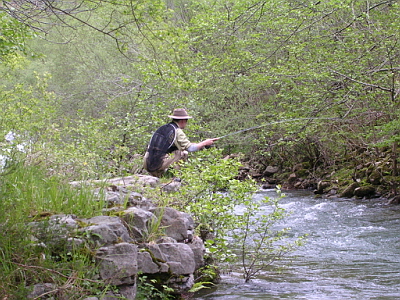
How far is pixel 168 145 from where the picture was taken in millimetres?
7207

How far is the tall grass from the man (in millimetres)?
2443

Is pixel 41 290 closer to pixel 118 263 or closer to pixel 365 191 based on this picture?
pixel 118 263

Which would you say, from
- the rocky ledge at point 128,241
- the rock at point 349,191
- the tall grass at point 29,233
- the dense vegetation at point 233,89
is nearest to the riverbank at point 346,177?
the rock at point 349,191

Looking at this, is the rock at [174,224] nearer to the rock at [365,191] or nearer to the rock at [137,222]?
the rock at [137,222]

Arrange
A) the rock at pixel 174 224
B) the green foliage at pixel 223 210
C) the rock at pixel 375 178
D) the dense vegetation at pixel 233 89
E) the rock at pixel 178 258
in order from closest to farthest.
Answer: the rock at pixel 178 258, the rock at pixel 174 224, the green foliage at pixel 223 210, the dense vegetation at pixel 233 89, the rock at pixel 375 178

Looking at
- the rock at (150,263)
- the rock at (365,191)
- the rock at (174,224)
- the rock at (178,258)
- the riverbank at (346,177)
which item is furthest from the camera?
the rock at (365,191)

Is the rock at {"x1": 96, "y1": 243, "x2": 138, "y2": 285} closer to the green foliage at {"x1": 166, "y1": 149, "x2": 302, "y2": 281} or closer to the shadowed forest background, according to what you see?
the green foliage at {"x1": 166, "y1": 149, "x2": 302, "y2": 281}

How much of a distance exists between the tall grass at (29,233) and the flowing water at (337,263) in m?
1.73

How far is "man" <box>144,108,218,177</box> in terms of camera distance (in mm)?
7167

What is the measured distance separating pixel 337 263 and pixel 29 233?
496cm

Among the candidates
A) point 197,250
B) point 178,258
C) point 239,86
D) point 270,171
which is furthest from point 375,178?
point 178,258

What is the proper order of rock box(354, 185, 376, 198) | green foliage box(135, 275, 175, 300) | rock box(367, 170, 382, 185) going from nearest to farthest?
green foliage box(135, 275, 175, 300) → rock box(354, 185, 376, 198) → rock box(367, 170, 382, 185)

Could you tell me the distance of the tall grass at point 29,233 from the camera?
11.8 ft

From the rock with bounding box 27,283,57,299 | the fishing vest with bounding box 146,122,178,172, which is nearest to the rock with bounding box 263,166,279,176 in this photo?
the fishing vest with bounding box 146,122,178,172
